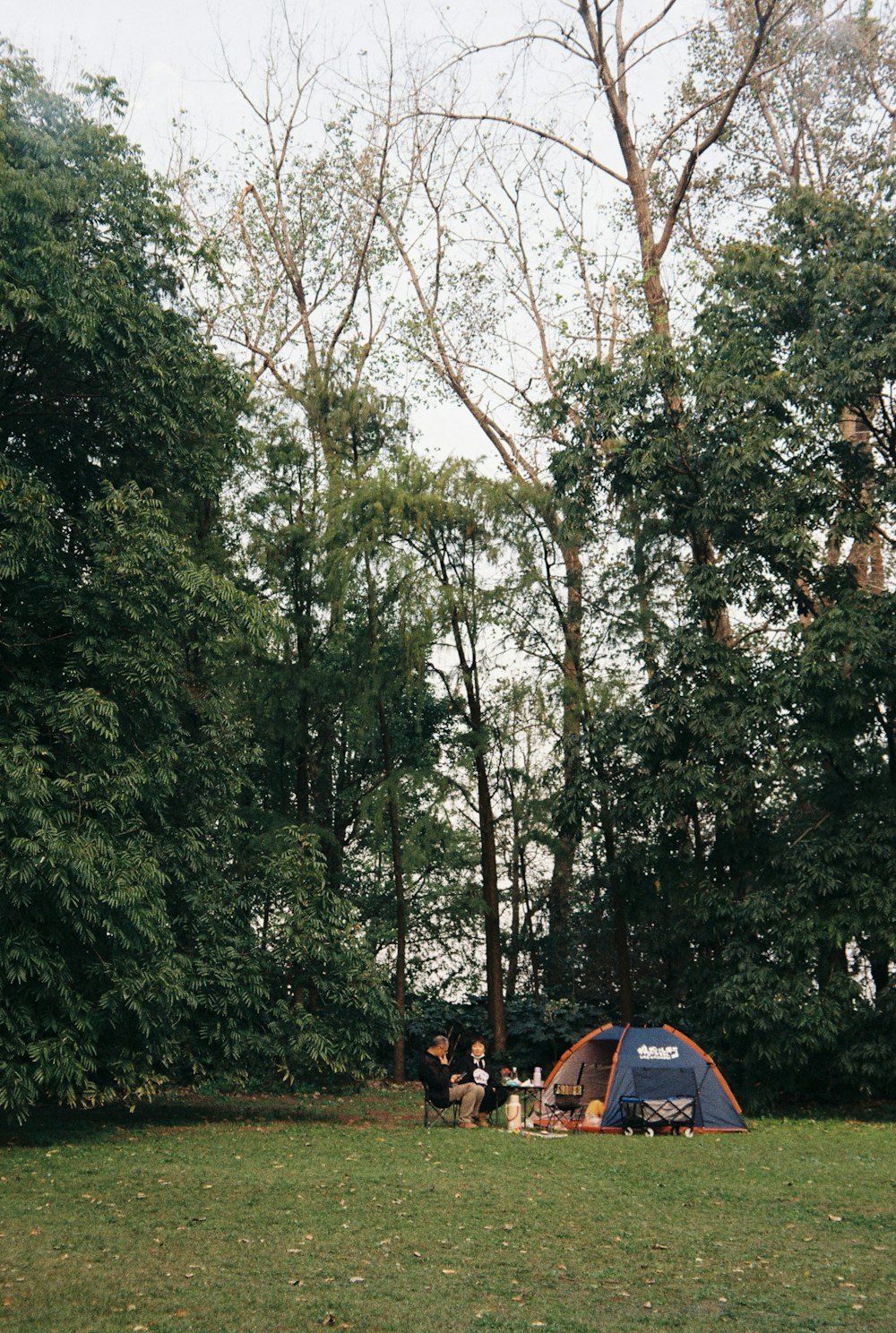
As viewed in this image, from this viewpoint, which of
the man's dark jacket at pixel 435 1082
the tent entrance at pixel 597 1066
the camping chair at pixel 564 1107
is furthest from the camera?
the tent entrance at pixel 597 1066

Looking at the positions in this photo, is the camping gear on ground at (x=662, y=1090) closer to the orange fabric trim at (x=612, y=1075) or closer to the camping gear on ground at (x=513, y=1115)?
the orange fabric trim at (x=612, y=1075)

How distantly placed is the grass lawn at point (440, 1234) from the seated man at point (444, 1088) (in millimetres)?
1138

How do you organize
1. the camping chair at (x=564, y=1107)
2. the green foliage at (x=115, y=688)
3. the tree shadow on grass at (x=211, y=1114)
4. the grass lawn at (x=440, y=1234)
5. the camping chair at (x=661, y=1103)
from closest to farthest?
the grass lawn at (x=440, y=1234)
the green foliage at (x=115, y=688)
the tree shadow on grass at (x=211, y=1114)
the camping chair at (x=661, y=1103)
the camping chair at (x=564, y=1107)

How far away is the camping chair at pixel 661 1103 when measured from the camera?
11953 mm

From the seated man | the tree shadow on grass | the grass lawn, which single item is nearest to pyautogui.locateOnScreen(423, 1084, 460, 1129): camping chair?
the seated man

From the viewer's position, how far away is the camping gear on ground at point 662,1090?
1198 centimetres

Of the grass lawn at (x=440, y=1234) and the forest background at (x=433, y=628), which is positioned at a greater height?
the forest background at (x=433, y=628)

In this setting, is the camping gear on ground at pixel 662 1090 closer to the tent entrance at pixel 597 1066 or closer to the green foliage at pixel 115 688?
the tent entrance at pixel 597 1066

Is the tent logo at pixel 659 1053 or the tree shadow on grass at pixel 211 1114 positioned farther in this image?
the tent logo at pixel 659 1053

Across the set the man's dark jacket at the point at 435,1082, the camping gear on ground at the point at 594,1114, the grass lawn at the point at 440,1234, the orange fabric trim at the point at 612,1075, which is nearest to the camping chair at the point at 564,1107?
the camping gear on ground at the point at 594,1114

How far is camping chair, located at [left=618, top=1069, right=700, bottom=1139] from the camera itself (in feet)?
39.2

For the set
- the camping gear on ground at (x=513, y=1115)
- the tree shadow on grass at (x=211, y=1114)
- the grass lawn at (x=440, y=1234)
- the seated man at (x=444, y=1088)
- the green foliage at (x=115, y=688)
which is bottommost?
the grass lawn at (x=440, y=1234)

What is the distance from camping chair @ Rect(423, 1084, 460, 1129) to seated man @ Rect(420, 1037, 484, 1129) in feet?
0.16

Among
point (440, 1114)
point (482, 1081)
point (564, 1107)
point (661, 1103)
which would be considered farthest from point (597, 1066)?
point (440, 1114)
